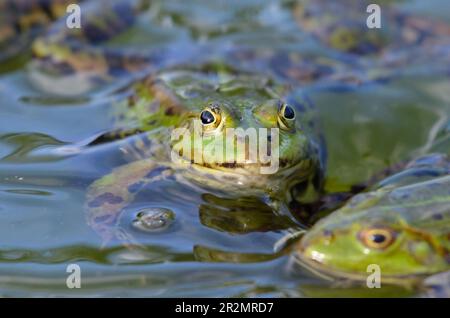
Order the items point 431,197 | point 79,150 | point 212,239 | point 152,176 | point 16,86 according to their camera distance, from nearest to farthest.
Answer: point 431,197 → point 212,239 → point 152,176 → point 79,150 → point 16,86

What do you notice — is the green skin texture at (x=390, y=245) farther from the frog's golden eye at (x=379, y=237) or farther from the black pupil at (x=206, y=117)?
the black pupil at (x=206, y=117)

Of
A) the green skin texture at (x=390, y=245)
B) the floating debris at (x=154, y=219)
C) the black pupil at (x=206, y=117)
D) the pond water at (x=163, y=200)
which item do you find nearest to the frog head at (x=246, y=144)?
the black pupil at (x=206, y=117)

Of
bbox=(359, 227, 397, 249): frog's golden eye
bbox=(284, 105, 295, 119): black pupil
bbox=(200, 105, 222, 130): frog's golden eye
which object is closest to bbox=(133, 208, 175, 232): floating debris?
bbox=(200, 105, 222, 130): frog's golden eye

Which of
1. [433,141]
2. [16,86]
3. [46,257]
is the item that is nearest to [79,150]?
[46,257]

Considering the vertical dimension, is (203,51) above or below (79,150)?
above

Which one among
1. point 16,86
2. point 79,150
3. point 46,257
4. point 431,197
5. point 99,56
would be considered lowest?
point 46,257
